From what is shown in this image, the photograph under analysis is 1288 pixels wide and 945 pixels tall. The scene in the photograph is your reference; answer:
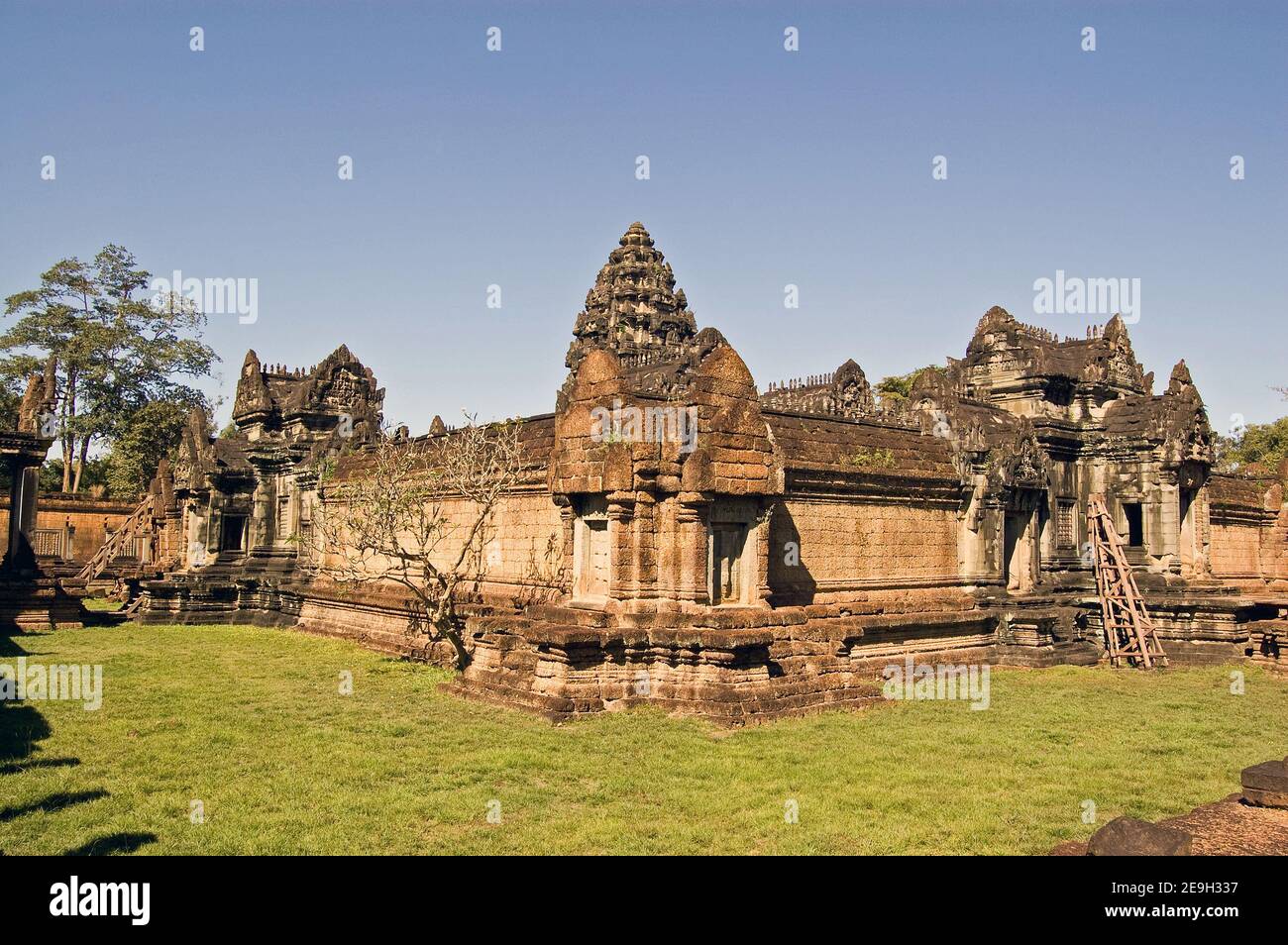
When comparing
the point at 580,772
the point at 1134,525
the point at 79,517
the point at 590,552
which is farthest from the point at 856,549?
the point at 79,517

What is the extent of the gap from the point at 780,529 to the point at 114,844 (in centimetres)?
1064

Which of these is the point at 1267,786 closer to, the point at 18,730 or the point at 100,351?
the point at 18,730

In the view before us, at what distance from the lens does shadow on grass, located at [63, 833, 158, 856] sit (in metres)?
7.75

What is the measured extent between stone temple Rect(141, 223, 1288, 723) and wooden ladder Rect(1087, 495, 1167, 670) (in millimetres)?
396

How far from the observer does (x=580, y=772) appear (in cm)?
1038

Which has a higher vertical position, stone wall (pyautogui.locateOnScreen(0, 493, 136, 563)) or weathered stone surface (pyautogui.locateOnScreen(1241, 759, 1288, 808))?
stone wall (pyautogui.locateOnScreen(0, 493, 136, 563))

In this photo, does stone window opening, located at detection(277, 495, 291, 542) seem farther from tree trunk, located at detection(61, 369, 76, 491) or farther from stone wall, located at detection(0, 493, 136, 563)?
tree trunk, located at detection(61, 369, 76, 491)

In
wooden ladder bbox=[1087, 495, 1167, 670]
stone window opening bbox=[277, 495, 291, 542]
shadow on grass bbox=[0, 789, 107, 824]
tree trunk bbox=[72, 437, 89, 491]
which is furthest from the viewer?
tree trunk bbox=[72, 437, 89, 491]

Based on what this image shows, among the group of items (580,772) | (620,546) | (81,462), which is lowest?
(580,772)

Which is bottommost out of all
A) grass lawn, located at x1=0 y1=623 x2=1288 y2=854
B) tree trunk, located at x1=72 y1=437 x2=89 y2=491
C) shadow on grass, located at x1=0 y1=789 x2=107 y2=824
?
grass lawn, located at x1=0 y1=623 x2=1288 y2=854

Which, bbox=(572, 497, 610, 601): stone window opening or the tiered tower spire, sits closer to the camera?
bbox=(572, 497, 610, 601): stone window opening

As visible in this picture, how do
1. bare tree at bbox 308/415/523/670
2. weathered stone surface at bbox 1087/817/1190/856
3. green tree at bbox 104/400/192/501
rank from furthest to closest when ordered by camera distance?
green tree at bbox 104/400/192/501
bare tree at bbox 308/415/523/670
weathered stone surface at bbox 1087/817/1190/856

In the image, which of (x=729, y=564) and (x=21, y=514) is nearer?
(x=729, y=564)

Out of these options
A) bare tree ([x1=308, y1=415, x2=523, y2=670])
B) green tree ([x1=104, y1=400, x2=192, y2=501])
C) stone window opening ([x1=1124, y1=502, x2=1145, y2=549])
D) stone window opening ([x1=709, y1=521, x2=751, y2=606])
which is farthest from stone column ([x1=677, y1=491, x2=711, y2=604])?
green tree ([x1=104, y1=400, x2=192, y2=501])
